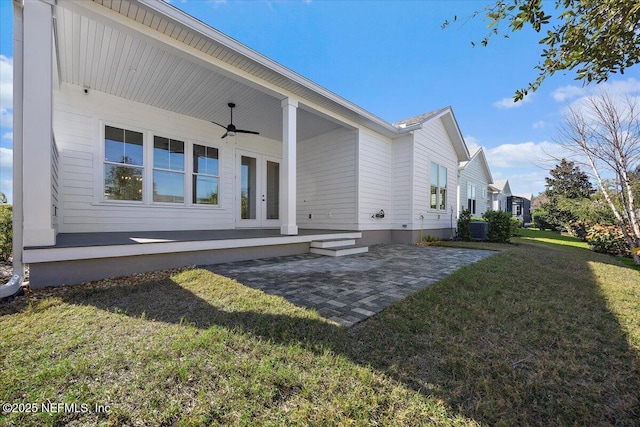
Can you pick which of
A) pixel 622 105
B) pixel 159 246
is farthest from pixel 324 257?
pixel 622 105

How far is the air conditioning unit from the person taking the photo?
9227mm

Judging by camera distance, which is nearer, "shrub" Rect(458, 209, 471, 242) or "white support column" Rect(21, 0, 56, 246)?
"white support column" Rect(21, 0, 56, 246)

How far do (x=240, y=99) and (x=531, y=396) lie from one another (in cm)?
661

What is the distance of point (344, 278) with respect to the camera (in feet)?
12.5

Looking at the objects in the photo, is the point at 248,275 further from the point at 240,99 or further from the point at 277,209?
the point at 277,209

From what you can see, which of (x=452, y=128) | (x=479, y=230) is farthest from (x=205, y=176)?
(x=479, y=230)

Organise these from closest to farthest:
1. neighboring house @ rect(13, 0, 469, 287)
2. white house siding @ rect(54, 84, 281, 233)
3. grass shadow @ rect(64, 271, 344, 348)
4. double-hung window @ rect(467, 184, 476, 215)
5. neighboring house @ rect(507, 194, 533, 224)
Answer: grass shadow @ rect(64, 271, 344, 348)
neighboring house @ rect(13, 0, 469, 287)
white house siding @ rect(54, 84, 281, 233)
double-hung window @ rect(467, 184, 476, 215)
neighboring house @ rect(507, 194, 533, 224)

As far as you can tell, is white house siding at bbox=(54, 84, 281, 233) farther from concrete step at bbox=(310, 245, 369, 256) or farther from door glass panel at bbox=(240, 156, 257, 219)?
concrete step at bbox=(310, 245, 369, 256)

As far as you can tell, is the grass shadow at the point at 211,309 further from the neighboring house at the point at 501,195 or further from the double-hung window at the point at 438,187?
the neighboring house at the point at 501,195

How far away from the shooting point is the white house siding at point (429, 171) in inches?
335

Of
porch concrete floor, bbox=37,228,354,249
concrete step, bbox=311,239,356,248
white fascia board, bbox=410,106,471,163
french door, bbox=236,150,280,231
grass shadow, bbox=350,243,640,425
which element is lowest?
grass shadow, bbox=350,243,640,425

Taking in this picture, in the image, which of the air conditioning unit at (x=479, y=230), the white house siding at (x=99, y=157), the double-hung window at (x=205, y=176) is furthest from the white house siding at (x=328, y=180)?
the air conditioning unit at (x=479, y=230)

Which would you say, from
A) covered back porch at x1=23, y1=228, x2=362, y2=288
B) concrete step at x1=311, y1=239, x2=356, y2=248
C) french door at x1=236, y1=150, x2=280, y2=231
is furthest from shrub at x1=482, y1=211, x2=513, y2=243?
covered back porch at x1=23, y1=228, x2=362, y2=288

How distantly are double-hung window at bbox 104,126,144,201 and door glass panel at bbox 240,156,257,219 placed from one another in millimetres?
2550
